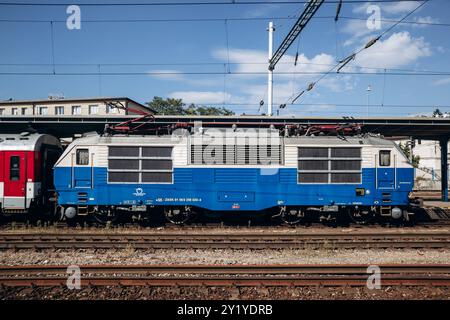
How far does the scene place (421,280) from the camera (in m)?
8.06

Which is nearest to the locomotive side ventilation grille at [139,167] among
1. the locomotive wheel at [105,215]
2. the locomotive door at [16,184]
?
the locomotive wheel at [105,215]

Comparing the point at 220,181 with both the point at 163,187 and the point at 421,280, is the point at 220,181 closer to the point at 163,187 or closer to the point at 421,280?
the point at 163,187

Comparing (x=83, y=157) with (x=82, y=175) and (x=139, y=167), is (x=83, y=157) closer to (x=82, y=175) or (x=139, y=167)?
(x=82, y=175)

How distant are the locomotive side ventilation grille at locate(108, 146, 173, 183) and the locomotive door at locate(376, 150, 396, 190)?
29.6 ft

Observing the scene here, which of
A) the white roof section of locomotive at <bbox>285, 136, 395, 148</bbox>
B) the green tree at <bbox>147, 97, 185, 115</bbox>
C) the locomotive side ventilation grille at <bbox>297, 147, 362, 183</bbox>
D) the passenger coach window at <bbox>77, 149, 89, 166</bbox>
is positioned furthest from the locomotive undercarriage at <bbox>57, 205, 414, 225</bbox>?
the green tree at <bbox>147, 97, 185, 115</bbox>

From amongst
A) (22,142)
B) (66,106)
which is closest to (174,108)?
(66,106)

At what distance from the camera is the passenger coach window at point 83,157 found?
13969 millimetres

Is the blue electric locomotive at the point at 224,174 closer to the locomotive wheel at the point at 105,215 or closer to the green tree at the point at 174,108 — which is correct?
the locomotive wheel at the point at 105,215

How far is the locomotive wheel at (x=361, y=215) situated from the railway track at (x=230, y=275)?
5.60 m

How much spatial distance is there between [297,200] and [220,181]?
3.41 metres

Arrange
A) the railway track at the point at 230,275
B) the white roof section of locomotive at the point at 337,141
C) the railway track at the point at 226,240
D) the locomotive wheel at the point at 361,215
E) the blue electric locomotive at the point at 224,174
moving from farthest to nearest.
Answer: the locomotive wheel at the point at 361,215 → the white roof section of locomotive at the point at 337,141 → the blue electric locomotive at the point at 224,174 → the railway track at the point at 226,240 → the railway track at the point at 230,275

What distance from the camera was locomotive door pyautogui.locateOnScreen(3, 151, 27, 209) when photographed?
1420cm

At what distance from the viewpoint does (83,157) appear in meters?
14.0
